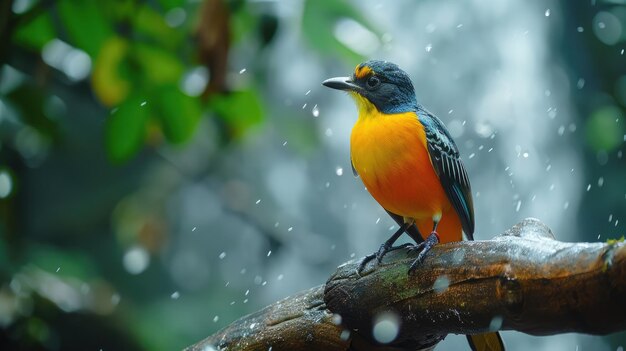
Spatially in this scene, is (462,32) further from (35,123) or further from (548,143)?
(35,123)

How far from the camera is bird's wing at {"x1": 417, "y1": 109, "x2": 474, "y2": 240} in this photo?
2.51m

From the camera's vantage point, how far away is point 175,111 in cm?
239

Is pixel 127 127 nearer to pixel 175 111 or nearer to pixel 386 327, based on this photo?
pixel 175 111

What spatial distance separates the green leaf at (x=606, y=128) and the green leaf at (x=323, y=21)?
128 inches

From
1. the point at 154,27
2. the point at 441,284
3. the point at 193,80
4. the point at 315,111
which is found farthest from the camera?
the point at 315,111

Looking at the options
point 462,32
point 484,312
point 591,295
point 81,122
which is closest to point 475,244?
point 484,312

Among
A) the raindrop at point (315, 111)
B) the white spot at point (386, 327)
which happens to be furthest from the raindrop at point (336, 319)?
the raindrop at point (315, 111)

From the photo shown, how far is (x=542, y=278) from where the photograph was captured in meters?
1.78

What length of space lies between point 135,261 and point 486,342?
466 centimetres

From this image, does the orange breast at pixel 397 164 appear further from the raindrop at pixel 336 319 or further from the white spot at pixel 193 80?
the white spot at pixel 193 80

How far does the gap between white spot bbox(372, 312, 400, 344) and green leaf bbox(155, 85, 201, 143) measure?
33.5 inches

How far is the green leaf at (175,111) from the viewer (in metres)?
2.39

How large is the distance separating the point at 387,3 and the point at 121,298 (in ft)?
11.0

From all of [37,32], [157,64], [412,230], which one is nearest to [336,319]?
[412,230]
